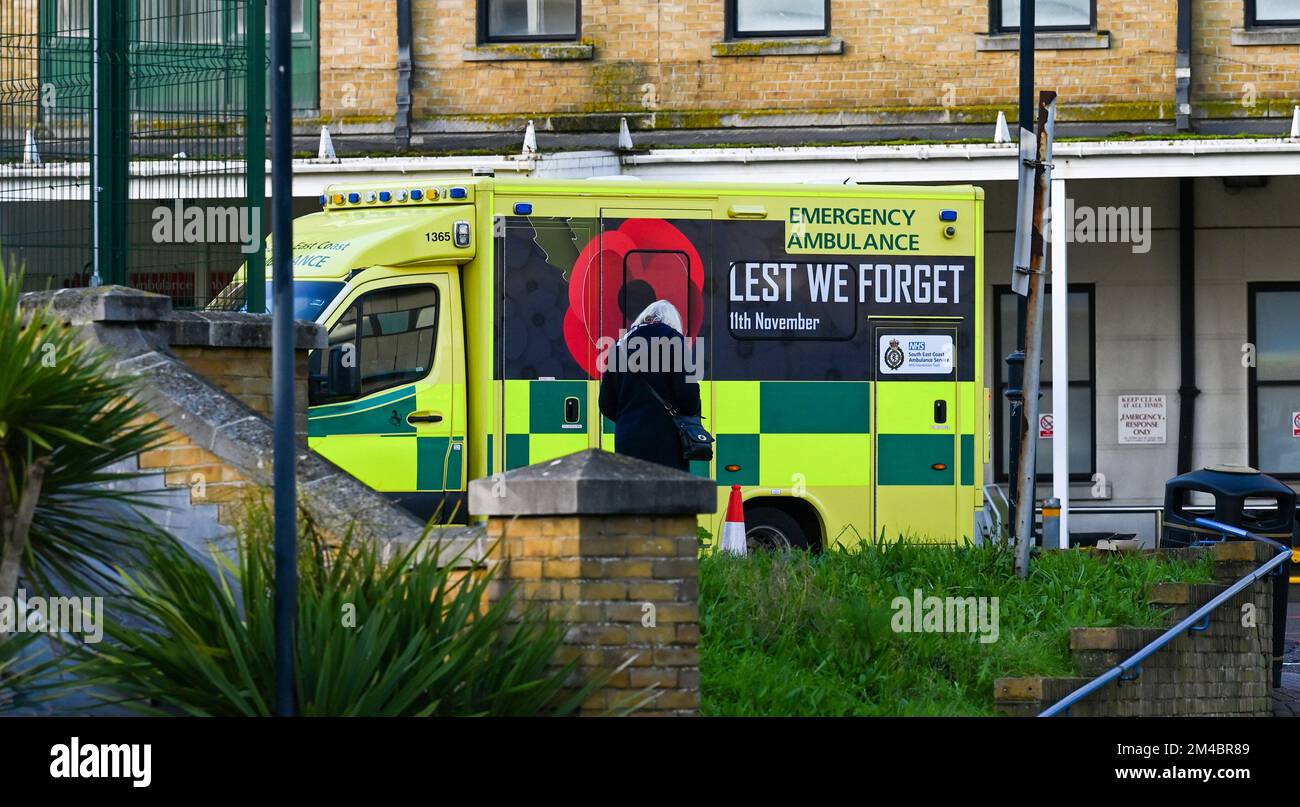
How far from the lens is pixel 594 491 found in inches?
240

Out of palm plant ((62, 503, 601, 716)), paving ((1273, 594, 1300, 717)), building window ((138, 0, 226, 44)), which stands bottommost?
paving ((1273, 594, 1300, 717))

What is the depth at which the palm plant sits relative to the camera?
18.7 feet

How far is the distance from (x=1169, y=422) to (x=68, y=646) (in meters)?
14.7

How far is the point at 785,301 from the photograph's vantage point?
13.1 metres

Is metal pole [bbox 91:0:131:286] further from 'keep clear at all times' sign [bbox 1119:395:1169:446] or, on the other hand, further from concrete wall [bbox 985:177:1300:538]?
'keep clear at all times' sign [bbox 1119:395:1169:446]

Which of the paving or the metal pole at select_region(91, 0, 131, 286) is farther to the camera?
the paving

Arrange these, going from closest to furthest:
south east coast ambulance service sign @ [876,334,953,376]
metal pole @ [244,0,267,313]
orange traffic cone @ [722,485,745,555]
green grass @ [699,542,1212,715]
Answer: green grass @ [699,542,1212,715] → metal pole @ [244,0,267,313] → orange traffic cone @ [722,485,745,555] → south east coast ambulance service sign @ [876,334,953,376]

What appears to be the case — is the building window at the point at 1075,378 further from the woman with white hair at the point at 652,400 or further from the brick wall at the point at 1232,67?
the woman with white hair at the point at 652,400

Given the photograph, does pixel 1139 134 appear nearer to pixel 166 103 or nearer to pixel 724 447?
pixel 724 447

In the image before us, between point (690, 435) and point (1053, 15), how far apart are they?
9.56m

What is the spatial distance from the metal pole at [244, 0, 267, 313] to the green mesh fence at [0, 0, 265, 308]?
0.03 metres

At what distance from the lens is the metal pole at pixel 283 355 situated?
534cm

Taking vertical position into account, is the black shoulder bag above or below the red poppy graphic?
below

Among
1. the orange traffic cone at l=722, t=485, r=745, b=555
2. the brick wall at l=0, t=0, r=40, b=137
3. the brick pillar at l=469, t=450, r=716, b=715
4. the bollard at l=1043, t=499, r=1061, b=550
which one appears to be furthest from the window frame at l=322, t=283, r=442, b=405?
the brick pillar at l=469, t=450, r=716, b=715
